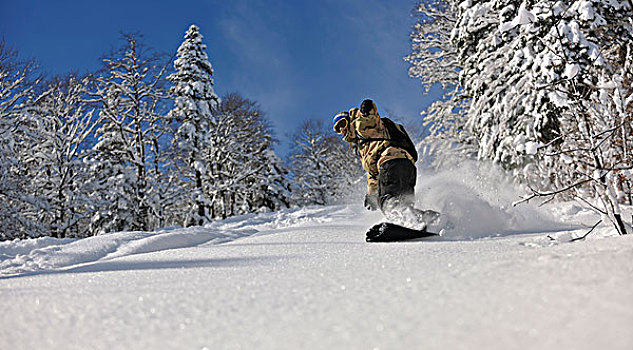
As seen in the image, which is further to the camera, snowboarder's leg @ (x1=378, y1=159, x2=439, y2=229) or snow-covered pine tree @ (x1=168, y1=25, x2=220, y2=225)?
snow-covered pine tree @ (x1=168, y1=25, x2=220, y2=225)

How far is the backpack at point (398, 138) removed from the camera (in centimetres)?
389

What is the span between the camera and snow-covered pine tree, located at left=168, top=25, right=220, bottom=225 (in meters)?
15.3

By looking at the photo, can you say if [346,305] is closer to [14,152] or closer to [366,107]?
[366,107]

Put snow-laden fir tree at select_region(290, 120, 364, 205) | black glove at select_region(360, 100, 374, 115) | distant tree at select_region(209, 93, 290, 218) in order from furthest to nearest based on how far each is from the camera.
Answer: snow-laden fir tree at select_region(290, 120, 364, 205) < distant tree at select_region(209, 93, 290, 218) < black glove at select_region(360, 100, 374, 115)

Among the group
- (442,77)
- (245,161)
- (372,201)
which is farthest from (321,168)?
(372,201)

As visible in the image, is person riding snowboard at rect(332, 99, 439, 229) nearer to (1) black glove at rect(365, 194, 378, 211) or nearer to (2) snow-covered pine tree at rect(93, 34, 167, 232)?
(1) black glove at rect(365, 194, 378, 211)

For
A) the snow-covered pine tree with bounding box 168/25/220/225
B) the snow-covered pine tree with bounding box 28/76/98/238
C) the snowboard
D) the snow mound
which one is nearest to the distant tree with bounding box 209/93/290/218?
the snow-covered pine tree with bounding box 168/25/220/225

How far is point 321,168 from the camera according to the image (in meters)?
27.5

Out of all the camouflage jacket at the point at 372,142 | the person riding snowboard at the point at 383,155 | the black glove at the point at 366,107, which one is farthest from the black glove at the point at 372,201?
the black glove at the point at 366,107

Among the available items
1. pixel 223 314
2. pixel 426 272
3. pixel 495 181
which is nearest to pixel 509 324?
pixel 426 272

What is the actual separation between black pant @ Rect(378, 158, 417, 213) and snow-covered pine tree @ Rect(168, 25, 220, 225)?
38.7 ft

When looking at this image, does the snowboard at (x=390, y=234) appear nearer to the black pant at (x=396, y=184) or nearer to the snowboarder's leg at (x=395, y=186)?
the snowboarder's leg at (x=395, y=186)

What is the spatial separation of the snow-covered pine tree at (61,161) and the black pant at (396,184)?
402 inches

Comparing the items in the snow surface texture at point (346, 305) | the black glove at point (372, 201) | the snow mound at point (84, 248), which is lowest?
the snow surface texture at point (346, 305)
